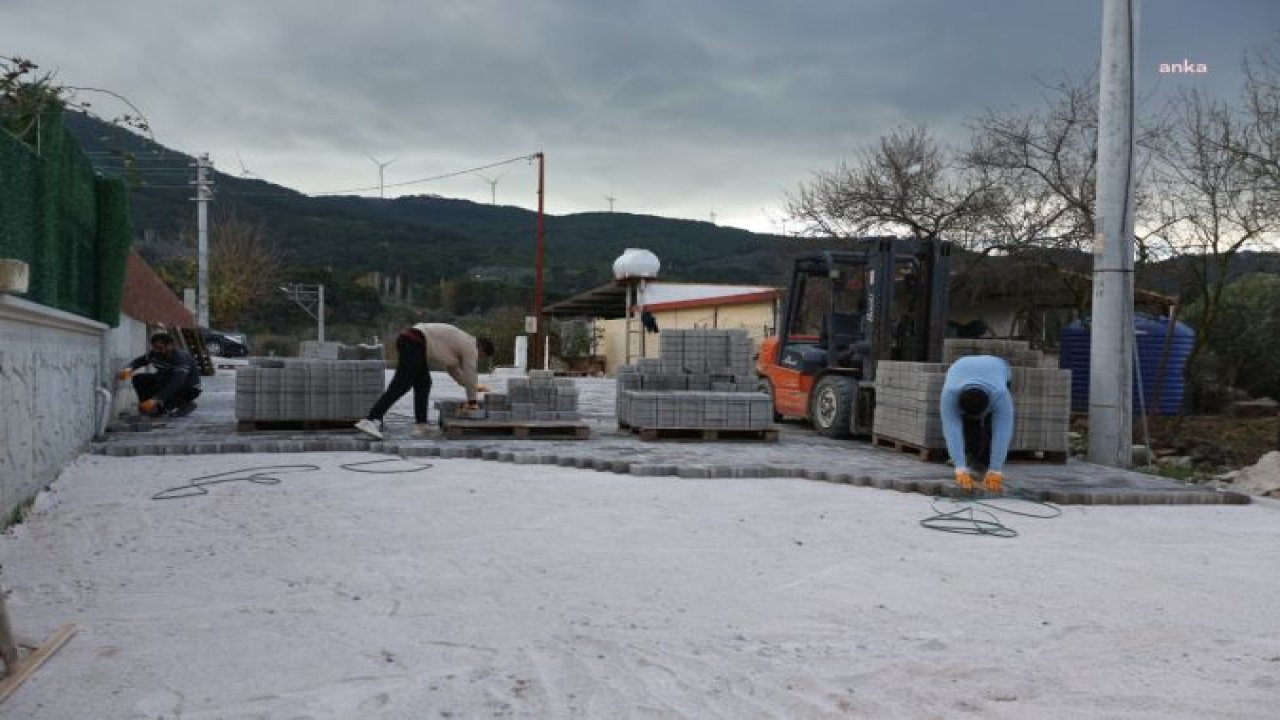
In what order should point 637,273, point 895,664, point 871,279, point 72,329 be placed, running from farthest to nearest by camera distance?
point 637,273
point 871,279
point 72,329
point 895,664

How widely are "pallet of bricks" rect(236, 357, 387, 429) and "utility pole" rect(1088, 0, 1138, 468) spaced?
8644 mm

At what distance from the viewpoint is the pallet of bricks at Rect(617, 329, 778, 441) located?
1188 centimetres

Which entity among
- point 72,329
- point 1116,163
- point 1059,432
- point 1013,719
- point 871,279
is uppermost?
point 1116,163

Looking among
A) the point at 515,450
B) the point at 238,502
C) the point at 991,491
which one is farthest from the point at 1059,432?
the point at 238,502

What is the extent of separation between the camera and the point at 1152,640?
175 inches

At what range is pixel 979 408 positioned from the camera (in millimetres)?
8289

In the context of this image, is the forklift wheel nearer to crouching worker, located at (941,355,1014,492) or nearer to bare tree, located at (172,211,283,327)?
crouching worker, located at (941,355,1014,492)

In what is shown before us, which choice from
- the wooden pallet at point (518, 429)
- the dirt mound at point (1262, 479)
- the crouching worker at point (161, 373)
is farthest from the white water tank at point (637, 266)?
the dirt mound at point (1262, 479)

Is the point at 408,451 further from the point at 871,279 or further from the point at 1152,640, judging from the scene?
the point at 1152,640

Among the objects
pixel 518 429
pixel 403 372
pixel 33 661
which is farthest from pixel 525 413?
pixel 33 661

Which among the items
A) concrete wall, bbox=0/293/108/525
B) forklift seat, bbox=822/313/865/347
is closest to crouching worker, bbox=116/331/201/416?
concrete wall, bbox=0/293/108/525

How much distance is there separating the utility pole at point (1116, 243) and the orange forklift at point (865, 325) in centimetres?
199

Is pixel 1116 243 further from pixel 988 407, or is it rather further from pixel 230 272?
pixel 230 272

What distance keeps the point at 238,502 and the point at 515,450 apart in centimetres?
358
